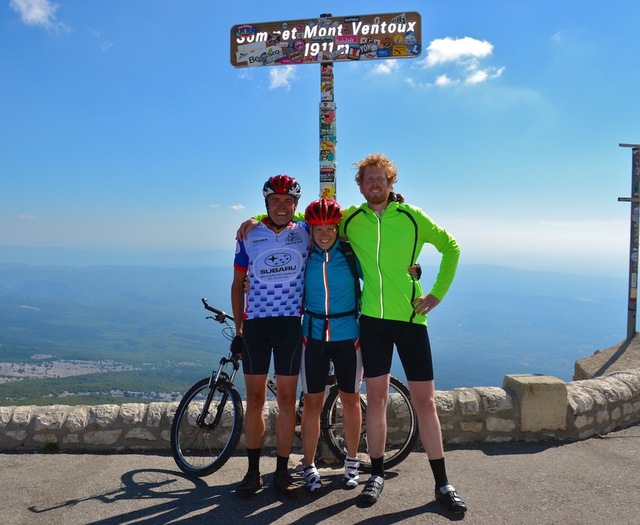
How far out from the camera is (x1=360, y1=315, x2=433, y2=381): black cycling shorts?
341 centimetres

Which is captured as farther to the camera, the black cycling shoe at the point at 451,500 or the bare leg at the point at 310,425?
the bare leg at the point at 310,425

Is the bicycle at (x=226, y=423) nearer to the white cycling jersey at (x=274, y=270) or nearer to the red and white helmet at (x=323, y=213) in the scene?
the white cycling jersey at (x=274, y=270)

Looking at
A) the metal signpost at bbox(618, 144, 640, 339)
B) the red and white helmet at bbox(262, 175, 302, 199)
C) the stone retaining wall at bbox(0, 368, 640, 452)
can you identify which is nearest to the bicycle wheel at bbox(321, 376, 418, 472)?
the stone retaining wall at bbox(0, 368, 640, 452)

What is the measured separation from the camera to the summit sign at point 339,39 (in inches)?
181

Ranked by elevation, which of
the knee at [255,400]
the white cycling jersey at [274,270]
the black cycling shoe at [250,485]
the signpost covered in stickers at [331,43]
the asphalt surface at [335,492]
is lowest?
the asphalt surface at [335,492]

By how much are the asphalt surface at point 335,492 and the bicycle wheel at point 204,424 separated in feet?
0.65

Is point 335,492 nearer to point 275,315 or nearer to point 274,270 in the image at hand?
point 275,315

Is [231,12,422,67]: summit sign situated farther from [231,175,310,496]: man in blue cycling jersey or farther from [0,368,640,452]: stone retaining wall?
[0,368,640,452]: stone retaining wall

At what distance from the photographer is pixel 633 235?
35.3ft

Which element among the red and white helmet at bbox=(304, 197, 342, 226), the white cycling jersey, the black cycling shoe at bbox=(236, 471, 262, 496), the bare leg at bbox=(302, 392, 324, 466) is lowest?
the black cycling shoe at bbox=(236, 471, 262, 496)

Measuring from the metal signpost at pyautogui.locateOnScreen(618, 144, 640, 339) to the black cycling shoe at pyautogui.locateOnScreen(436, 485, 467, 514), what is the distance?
988 centimetres

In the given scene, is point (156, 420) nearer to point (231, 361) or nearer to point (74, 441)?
point (74, 441)

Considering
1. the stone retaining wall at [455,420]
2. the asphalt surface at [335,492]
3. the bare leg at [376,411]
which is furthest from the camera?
the stone retaining wall at [455,420]

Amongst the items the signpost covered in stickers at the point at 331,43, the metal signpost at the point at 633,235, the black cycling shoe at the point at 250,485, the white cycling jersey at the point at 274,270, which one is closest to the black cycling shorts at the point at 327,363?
the white cycling jersey at the point at 274,270
